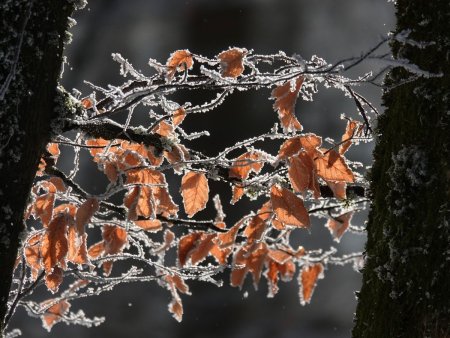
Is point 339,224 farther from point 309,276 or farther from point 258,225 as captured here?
point 258,225

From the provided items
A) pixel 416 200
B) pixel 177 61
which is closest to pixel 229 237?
pixel 177 61

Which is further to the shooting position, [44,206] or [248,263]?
[248,263]

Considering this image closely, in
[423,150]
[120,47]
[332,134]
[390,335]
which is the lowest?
[390,335]

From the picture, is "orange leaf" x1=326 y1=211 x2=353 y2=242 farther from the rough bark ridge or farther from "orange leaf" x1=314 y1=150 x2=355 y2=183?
the rough bark ridge

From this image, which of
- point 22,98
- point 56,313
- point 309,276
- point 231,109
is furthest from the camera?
point 231,109

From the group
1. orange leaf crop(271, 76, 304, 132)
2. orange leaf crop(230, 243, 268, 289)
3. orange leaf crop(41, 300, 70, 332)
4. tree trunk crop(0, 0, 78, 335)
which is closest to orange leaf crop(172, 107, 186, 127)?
orange leaf crop(271, 76, 304, 132)

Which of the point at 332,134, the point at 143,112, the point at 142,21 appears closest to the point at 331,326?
the point at 332,134

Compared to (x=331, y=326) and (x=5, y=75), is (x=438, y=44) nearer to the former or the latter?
(x=5, y=75)

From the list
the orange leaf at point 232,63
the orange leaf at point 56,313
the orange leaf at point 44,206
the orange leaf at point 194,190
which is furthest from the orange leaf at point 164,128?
the orange leaf at point 56,313
